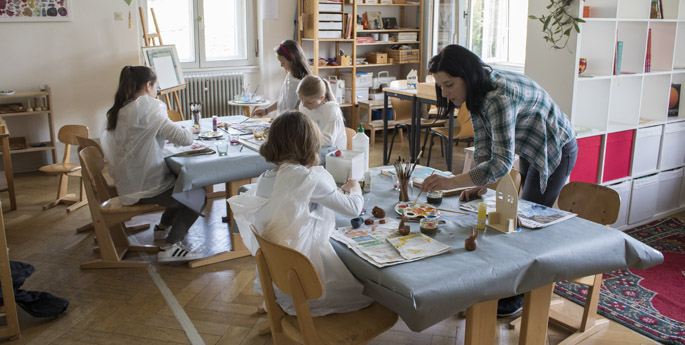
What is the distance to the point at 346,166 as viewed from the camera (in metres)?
2.63

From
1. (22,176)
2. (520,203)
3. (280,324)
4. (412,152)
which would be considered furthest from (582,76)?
(22,176)

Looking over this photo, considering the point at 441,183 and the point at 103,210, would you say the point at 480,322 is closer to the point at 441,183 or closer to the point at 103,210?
the point at 441,183

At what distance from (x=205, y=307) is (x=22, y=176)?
3.49 metres

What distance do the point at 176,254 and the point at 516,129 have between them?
210cm

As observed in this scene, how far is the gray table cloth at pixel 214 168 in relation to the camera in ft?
10.4

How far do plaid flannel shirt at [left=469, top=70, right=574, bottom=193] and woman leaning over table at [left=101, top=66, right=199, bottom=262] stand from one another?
6.00 ft

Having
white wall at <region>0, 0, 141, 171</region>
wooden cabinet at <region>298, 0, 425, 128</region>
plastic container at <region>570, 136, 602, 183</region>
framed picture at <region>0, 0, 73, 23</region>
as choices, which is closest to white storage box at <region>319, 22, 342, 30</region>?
wooden cabinet at <region>298, 0, 425, 128</region>

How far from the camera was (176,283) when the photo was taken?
126 inches

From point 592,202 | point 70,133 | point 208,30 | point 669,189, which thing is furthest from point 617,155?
point 208,30

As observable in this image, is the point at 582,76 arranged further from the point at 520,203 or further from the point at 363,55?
the point at 363,55

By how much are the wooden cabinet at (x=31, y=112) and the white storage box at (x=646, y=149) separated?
195 inches

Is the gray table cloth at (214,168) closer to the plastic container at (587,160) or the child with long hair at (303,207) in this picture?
the child with long hair at (303,207)

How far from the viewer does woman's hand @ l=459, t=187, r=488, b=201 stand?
2436 millimetres

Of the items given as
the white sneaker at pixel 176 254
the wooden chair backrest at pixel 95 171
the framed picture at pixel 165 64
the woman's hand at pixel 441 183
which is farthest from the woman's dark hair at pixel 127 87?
the framed picture at pixel 165 64
